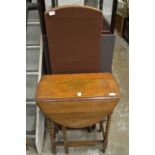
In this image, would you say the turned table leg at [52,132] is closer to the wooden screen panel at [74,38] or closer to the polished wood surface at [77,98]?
the polished wood surface at [77,98]

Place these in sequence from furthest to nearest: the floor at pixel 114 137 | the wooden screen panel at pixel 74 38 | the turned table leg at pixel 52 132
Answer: the floor at pixel 114 137
the turned table leg at pixel 52 132
the wooden screen panel at pixel 74 38

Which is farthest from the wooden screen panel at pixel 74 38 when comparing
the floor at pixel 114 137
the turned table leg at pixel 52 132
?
the floor at pixel 114 137

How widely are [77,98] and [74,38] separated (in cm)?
48

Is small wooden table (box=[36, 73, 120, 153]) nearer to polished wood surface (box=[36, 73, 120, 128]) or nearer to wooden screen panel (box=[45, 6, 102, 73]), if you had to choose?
polished wood surface (box=[36, 73, 120, 128])

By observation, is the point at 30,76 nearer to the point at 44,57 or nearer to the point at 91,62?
the point at 44,57

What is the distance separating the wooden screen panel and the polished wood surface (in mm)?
125

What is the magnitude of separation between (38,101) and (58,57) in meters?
0.41

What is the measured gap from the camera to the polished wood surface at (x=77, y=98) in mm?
1551

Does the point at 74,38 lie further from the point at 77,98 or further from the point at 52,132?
the point at 52,132

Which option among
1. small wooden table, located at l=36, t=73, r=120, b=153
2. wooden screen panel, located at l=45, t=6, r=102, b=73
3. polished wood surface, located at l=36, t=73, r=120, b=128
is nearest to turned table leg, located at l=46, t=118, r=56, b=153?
small wooden table, located at l=36, t=73, r=120, b=153

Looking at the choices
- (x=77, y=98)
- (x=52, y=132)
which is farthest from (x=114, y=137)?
(x=77, y=98)

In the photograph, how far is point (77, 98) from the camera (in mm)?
1541

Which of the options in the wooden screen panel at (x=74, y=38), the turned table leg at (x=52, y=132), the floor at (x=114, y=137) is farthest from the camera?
the floor at (x=114, y=137)
